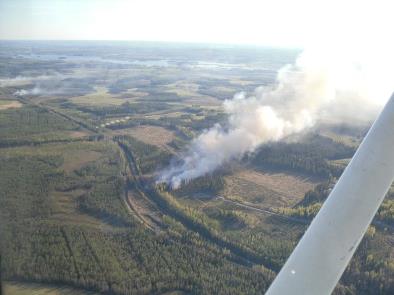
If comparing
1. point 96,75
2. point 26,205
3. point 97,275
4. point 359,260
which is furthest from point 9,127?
point 96,75

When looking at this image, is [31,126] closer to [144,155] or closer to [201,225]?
[144,155]

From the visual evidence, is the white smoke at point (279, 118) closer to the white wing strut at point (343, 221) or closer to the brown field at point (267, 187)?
the brown field at point (267, 187)

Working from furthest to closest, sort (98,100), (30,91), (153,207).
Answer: (30,91) < (98,100) < (153,207)

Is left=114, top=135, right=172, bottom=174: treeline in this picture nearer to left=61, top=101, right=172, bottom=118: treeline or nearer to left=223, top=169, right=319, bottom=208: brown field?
left=223, top=169, right=319, bottom=208: brown field

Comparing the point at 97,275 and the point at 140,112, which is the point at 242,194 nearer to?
the point at 97,275

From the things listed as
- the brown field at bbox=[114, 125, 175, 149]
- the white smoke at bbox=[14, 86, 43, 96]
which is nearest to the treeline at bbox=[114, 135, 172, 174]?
the brown field at bbox=[114, 125, 175, 149]

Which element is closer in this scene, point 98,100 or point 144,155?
point 144,155

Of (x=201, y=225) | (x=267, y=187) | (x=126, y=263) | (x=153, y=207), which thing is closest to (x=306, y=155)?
(x=267, y=187)

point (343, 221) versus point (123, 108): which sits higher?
point (343, 221)
